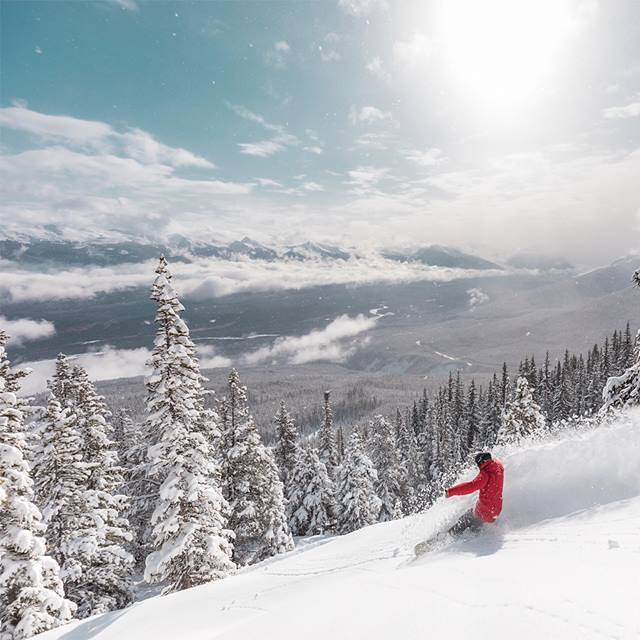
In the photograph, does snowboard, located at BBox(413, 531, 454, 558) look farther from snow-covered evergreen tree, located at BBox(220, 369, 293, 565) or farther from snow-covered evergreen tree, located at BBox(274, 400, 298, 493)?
snow-covered evergreen tree, located at BBox(274, 400, 298, 493)

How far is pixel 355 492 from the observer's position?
38219 millimetres

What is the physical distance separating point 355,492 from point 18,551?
92.9 feet

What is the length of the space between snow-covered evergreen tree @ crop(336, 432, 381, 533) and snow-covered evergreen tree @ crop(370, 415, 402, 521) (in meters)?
10.2

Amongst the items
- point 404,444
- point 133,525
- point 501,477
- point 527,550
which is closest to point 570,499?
point 501,477

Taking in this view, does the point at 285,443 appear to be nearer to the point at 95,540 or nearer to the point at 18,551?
the point at 95,540

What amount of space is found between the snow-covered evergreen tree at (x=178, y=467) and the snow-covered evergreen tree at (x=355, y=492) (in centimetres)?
2181

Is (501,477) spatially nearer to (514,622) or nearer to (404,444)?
(514,622)

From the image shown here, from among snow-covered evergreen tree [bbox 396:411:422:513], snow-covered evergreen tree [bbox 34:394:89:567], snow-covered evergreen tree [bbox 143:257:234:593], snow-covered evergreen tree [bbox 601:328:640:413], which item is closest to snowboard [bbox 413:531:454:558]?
snow-covered evergreen tree [bbox 143:257:234:593]

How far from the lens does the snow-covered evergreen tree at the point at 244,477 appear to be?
1138 inches

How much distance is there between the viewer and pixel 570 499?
9898 millimetres

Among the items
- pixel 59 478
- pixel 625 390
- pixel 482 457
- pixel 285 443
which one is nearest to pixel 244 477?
pixel 59 478

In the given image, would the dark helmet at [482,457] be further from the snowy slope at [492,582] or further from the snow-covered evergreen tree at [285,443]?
the snow-covered evergreen tree at [285,443]

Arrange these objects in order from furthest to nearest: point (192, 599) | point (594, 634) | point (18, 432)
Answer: point (18, 432) < point (192, 599) < point (594, 634)

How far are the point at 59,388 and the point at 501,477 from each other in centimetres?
2109
